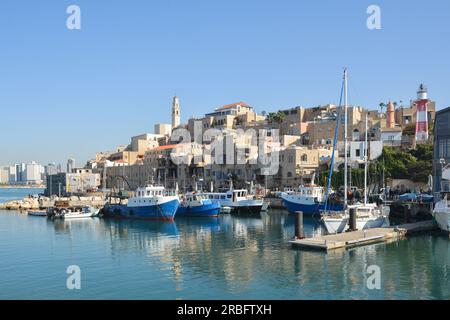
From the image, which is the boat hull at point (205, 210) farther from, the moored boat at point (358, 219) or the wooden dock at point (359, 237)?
the wooden dock at point (359, 237)

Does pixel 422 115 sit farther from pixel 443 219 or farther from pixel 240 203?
pixel 443 219

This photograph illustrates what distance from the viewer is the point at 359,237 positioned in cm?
3341

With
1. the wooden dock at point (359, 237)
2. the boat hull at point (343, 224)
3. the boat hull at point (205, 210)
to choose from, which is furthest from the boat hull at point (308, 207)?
the wooden dock at point (359, 237)

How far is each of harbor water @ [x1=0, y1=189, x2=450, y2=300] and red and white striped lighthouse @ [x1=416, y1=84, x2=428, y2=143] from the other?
122ft

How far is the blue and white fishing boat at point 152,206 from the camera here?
54.0m

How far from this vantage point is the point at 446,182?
135ft

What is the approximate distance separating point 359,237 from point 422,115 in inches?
1742

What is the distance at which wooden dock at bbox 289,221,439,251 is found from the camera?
3095cm

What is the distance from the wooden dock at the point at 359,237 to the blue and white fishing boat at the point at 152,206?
23958mm

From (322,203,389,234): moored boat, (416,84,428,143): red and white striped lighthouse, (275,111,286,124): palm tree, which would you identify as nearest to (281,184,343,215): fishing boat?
(322,203,389,234): moored boat

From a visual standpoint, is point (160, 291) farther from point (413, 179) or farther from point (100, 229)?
point (413, 179)

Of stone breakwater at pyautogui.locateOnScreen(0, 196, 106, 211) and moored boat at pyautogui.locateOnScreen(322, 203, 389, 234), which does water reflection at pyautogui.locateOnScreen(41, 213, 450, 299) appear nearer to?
moored boat at pyautogui.locateOnScreen(322, 203, 389, 234)

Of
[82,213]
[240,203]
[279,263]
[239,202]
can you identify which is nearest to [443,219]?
[279,263]

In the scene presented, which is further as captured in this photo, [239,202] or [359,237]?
[239,202]
